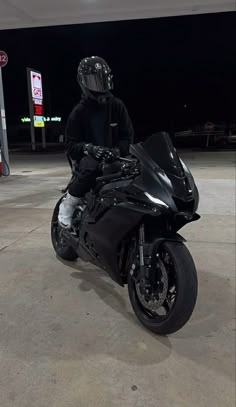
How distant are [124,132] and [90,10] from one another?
654 cm

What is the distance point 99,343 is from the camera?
2.54 meters

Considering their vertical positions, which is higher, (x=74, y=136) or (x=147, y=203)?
(x=74, y=136)

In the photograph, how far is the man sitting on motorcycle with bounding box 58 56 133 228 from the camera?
3070 mm

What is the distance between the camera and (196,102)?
48.3 m

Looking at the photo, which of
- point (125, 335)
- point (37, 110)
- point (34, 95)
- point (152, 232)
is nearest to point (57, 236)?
point (125, 335)

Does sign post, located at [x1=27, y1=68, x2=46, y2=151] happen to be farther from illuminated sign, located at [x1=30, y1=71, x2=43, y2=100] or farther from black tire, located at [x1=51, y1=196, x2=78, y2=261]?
black tire, located at [x1=51, y1=196, x2=78, y2=261]

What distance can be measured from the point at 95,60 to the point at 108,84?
0.22 m

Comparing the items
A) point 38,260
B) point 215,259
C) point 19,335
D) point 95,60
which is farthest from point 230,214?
point 19,335

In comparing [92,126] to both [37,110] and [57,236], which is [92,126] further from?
[37,110]

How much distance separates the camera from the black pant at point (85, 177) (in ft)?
10.0

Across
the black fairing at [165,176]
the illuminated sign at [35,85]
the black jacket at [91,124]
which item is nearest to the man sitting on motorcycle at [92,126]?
the black jacket at [91,124]

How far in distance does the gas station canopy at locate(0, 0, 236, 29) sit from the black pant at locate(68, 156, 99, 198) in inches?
249

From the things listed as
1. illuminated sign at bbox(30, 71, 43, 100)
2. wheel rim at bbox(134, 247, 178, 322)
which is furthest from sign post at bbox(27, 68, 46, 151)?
wheel rim at bbox(134, 247, 178, 322)

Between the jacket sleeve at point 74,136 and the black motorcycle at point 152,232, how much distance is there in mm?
550
